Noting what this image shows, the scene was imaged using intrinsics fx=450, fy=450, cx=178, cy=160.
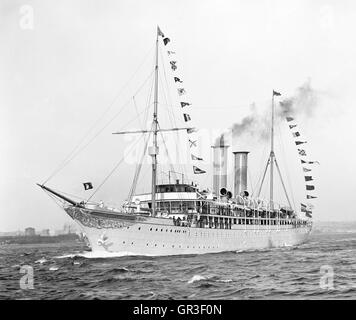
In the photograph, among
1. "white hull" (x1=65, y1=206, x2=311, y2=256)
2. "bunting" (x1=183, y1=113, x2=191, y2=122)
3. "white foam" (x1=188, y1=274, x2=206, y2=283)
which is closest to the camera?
"white foam" (x1=188, y1=274, x2=206, y2=283)

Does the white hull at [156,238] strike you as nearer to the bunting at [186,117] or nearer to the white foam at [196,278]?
the bunting at [186,117]

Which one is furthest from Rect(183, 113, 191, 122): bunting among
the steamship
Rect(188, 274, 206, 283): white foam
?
Rect(188, 274, 206, 283): white foam

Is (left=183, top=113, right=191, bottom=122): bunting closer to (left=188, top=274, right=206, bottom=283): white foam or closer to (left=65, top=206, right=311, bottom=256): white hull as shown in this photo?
(left=65, top=206, right=311, bottom=256): white hull

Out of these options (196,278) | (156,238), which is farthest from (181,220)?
(196,278)

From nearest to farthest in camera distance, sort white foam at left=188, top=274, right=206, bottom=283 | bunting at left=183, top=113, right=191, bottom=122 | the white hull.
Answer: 1. white foam at left=188, top=274, right=206, bottom=283
2. the white hull
3. bunting at left=183, top=113, right=191, bottom=122

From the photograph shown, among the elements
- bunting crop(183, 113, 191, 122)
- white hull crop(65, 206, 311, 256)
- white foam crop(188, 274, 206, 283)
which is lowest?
white foam crop(188, 274, 206, 283)

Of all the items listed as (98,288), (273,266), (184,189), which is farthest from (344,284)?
(184,189)

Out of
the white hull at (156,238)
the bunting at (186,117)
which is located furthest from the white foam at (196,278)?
the bunting at (186,117)

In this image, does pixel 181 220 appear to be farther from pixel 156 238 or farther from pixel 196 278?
pixel 196 278

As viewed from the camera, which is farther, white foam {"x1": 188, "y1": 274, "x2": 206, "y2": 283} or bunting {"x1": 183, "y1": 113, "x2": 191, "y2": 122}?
bunting {"x1": 183, "y1": 113, "x2": 191, "y2": 122}
